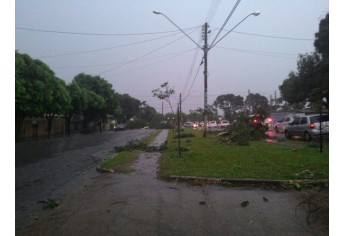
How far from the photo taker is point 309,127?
20.0 m

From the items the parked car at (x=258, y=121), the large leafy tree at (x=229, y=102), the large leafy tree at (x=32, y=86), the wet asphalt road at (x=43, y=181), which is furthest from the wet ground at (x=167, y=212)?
the large leafy tree at (x=229, y=102)

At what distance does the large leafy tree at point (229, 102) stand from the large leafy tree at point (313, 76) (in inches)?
2562

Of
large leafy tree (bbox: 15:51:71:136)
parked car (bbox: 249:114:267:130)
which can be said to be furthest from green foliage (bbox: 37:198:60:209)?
large leafy tree (bbox: 15:51:71:136)

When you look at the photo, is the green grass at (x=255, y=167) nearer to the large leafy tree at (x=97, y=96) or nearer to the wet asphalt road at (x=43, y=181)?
the wet asphalt road at (x=43, y=181)

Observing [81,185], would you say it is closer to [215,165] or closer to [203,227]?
[215,165]

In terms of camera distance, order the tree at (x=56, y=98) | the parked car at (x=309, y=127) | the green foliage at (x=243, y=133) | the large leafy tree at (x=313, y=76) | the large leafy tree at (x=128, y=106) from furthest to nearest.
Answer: the large leafy tree at (x=128, y=106) < the tree at (x=56, y=98) < the large leafy tree at (x=313, y=76) < the green foliage at (x=243, y=133) < the parked car at (x=309, y=127)

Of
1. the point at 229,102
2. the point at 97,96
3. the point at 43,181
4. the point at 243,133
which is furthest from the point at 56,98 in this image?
the point at 229,102

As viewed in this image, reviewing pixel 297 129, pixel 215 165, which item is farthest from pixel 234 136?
pixel 215 165

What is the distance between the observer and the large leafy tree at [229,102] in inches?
4122

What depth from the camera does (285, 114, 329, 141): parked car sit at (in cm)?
1856

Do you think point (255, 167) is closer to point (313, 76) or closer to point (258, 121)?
point (258, 121)

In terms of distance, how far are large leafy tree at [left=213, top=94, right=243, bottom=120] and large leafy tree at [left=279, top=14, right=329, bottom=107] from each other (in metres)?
65.1

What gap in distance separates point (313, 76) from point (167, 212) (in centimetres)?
3222

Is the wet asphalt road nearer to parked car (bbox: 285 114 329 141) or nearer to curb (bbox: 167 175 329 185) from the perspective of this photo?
curb (bbox: 167 175 329 185)
